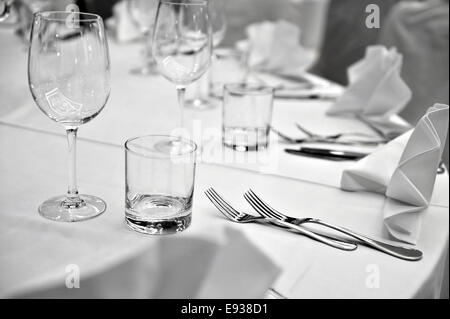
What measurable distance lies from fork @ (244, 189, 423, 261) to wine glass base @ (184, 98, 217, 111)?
1.86 feet

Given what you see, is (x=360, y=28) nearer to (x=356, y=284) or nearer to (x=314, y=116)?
(x=314, y=116)

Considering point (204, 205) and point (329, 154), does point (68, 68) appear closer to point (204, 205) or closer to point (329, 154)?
point (204, 205)

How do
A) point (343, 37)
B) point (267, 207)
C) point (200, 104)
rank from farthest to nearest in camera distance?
point (343, 37) < point (200, 104) < point (267, 207)

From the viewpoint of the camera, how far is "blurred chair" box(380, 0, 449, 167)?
1.66m

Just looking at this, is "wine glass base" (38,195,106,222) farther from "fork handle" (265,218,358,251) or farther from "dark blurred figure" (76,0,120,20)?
"dark blurred figure" (76,0,120,20)

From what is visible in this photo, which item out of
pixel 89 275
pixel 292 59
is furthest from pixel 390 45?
pixel 89 275

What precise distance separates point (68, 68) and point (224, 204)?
27 cm

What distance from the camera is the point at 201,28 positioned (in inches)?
41.9

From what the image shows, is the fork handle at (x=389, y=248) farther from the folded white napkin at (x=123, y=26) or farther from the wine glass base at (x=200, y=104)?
the folded white napkin at (x=123, y=26)

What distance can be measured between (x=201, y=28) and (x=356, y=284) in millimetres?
614

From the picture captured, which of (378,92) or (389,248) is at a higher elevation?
(378,92)

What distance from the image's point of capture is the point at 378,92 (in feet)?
4.13

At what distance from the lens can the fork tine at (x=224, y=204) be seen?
30.3 inches

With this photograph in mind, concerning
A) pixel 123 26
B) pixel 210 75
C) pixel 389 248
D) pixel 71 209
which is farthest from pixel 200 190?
pixel 123 26
